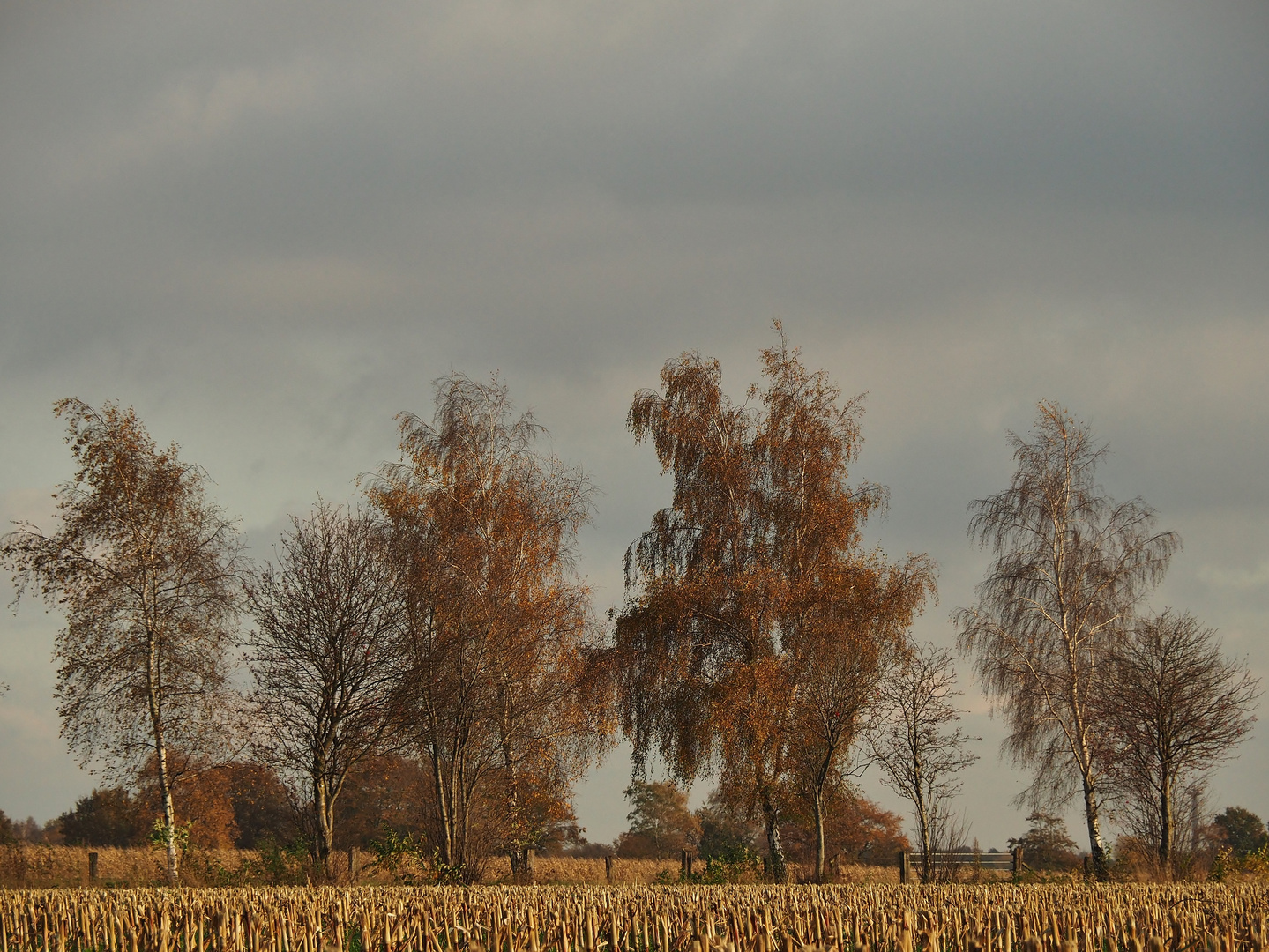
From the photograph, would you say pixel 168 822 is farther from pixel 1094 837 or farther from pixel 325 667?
pixel 1094 837

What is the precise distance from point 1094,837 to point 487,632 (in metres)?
16.9

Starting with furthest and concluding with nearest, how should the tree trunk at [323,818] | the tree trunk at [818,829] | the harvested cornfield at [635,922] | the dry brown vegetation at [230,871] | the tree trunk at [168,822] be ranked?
1. the tree trunk at [818,829]
2. the tree trunk at [168,822]
3. the dry brown vegetation at [230,871]
4. the tree trunk at [323,818]
5. the harvested cornfield at [635,922]

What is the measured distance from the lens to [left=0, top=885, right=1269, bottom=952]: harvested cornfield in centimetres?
878

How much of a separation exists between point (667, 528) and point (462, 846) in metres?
10.4

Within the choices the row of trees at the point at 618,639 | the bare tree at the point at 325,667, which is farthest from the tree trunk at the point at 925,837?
the bare tree at the point at 325,667

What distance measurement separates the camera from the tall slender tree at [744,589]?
2491 centimetres

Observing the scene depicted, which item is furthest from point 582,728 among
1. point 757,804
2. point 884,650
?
point 884,650

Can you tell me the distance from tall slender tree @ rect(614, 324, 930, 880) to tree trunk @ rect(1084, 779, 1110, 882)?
713 centimetres

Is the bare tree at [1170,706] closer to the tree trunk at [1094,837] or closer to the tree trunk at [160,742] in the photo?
the tree trunk at [1094,837]

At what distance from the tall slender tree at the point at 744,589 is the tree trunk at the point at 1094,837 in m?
7.13

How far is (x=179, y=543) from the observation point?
81.8ft

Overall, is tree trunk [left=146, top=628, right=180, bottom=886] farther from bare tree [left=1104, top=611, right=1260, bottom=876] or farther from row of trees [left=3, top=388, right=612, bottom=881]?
bare tree [left=1104, top=611, right=1260, bottom=876]

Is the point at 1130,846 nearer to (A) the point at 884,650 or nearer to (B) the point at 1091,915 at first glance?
(A) the point at 884,650

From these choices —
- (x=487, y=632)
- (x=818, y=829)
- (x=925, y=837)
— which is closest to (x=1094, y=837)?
(x=925, y=837)
